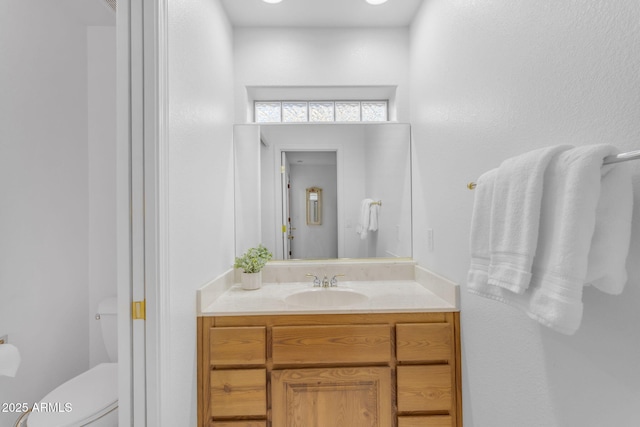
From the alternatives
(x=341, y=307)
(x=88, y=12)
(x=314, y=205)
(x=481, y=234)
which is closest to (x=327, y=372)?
(x=341, y=307)

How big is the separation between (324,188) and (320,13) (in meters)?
1.11

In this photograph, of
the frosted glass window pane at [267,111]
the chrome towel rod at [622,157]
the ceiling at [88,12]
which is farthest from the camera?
the frosted glass window pane at [267,111]

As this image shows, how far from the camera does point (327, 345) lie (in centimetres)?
145

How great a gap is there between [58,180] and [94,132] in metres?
0.40

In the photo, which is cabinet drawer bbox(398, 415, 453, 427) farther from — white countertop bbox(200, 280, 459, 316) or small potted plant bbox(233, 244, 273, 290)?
small potted plant bbox(233, 244, 273, 290)

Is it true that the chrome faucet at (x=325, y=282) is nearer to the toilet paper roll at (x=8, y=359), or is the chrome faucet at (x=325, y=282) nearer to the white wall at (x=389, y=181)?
the white wall at (x=389, y=181)

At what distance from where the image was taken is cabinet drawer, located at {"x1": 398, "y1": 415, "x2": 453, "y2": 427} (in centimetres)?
145

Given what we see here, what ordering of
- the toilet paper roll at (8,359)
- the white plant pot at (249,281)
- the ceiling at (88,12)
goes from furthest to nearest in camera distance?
the white plant pot at (249,281) → the ceiling at (88,12) → the toilet paper roll at (8,359)

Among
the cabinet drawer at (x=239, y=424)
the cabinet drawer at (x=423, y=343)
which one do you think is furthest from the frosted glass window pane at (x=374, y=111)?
the cabinet drawer at (x=239, y=424)

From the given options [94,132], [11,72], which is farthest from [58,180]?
[11,72]

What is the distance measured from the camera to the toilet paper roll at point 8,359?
1.05m

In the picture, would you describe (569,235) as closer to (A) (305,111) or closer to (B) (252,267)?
(B) (252,267)

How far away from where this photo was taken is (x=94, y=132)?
6.42ft

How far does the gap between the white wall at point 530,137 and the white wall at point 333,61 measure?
370 mm
